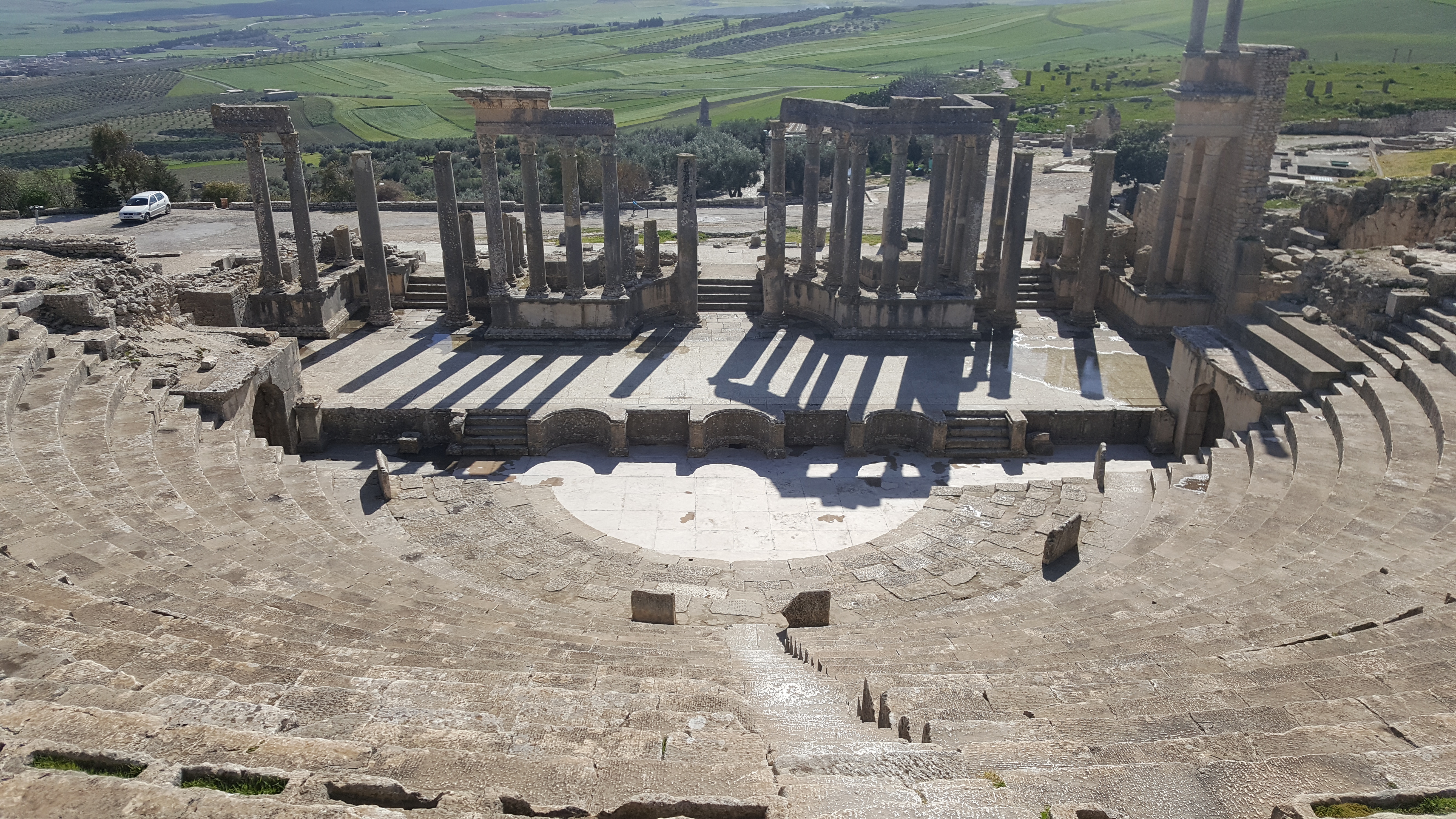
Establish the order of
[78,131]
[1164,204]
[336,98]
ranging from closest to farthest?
[1164,204], [78,131], [336,98]

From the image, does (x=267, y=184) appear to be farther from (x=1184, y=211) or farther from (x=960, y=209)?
(x=1184, y=211)

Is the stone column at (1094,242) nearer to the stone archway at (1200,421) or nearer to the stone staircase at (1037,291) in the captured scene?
the stone staircase at (1037,291)

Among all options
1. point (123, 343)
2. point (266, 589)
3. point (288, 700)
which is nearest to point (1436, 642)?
point (288, 700)

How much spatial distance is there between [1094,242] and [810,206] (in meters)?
8.11

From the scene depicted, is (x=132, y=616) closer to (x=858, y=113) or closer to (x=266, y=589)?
(x=266, y=589)

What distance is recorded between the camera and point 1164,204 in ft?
87.1

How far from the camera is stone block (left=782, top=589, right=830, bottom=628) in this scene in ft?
44.8

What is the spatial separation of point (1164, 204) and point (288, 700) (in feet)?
84.7

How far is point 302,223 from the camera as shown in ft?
86.1

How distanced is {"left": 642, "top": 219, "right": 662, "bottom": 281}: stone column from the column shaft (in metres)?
5.14

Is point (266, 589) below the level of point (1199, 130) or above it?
below

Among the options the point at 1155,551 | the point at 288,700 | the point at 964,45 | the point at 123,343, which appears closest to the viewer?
the point at 288,700

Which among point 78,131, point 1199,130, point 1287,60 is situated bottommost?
point 78,131

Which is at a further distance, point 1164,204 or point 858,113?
point 1164,204
